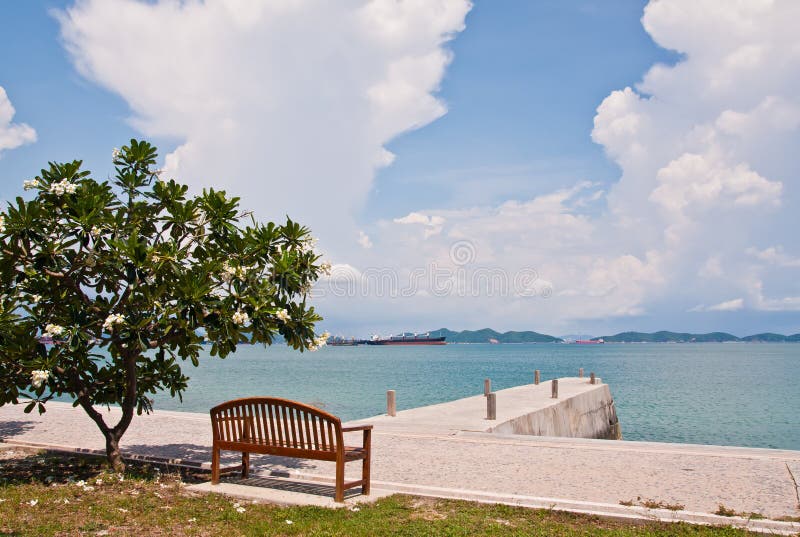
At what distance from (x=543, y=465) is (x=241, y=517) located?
5.07 m

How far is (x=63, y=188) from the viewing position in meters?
8.48

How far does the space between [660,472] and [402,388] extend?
4811 cm

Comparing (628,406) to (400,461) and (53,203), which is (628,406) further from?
(53,203)

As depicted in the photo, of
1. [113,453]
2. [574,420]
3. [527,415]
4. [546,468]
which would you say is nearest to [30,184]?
[113,453]

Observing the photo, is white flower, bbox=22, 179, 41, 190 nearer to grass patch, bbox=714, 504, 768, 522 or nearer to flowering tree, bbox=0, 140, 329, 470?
flowering tree, bbox=0, 140, 329, 470

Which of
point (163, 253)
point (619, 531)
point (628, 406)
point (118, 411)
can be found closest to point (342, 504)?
point (619, 531)

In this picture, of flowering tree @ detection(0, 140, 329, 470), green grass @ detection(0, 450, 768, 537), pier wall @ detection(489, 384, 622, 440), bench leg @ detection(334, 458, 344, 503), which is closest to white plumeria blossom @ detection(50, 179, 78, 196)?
flowering tree @ detection(0, 140, 329, 470)

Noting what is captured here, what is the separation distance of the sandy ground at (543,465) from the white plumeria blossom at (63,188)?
14.7ft

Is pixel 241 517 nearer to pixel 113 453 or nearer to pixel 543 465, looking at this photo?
pixel 113 453

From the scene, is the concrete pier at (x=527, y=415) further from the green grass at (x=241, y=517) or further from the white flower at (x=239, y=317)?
the green grass at (x=241, y=517)

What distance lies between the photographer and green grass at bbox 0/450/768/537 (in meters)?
6.36

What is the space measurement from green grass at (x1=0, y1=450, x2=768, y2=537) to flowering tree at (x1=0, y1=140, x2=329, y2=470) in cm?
147

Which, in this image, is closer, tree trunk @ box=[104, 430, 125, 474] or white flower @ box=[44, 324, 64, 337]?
white flower @ box=[44, 324, 64, 337]

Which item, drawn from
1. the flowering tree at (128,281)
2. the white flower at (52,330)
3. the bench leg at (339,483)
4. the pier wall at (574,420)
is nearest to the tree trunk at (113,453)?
the flowering tree at (128,281)
